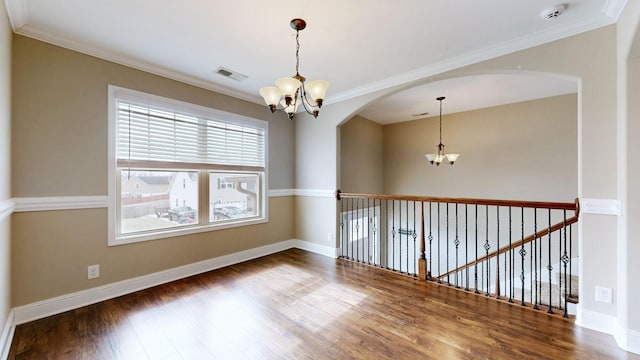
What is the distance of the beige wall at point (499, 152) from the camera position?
4.12m

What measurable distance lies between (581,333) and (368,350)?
5.85 feet

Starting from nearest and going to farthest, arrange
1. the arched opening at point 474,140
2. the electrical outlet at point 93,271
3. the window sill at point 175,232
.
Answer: the electrical outlet at point 93,271
the window sill at point 175,232
the arched opening at point 474,140

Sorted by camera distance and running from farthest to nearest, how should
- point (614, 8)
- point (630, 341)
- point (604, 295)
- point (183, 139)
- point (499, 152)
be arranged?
1. point (499, 152)
2. point (183, 139)
3. point (604, 295)
4. point (614, 8)
5. point (630, 341)

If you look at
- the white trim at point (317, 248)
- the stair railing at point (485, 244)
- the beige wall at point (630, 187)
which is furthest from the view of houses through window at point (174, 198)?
the beige wall at point (630, 187)

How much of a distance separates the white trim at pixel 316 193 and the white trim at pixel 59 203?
8.92 feet

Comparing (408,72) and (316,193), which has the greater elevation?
(408,72)

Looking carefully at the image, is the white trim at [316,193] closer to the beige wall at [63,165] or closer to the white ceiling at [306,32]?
the white ceiling at [306,32]

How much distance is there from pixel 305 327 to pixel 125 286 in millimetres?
2105

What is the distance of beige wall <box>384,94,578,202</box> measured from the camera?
13.5 ft

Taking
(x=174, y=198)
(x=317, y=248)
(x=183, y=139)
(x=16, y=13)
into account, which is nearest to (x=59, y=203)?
(x=174, y=198)

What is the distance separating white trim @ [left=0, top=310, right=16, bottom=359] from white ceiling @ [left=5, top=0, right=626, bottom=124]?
7.94 feet

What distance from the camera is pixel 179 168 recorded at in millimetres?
3186

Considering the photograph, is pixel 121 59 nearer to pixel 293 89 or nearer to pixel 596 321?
pixel 293 89

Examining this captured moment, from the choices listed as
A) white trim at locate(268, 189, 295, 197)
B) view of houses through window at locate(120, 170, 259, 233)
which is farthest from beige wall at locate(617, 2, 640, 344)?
view of houses through window at locate(120, 170, 259, 233)
